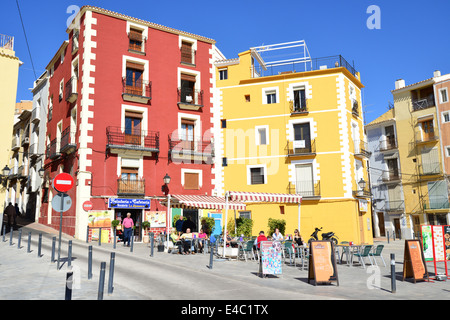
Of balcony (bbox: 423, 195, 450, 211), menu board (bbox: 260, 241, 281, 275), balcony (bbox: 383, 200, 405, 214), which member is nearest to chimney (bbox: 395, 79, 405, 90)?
balcony (bbox: 383, 200, 405, 214)

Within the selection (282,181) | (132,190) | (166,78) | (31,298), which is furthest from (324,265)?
(166,78)

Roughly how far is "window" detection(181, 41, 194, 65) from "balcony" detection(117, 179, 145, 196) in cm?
982

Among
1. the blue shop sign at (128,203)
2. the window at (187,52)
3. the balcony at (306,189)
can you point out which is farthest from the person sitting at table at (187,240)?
the window at (187,52)

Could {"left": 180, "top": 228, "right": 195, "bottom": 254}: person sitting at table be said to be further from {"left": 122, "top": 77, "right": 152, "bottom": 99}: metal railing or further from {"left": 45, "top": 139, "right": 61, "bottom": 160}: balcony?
{"left": 45, "top": 139, "right": 61, "bottom": 160}: balcony

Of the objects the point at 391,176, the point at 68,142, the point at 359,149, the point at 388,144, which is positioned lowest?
the point at 391,176

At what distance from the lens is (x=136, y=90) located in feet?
87.5

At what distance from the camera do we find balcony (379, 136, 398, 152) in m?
43.4

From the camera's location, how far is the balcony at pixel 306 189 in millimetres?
28484

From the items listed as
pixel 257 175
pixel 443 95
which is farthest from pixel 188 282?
pixel 443 95

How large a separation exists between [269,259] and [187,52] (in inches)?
800

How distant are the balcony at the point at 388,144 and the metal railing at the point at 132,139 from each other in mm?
28318

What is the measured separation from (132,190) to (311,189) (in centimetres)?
1274

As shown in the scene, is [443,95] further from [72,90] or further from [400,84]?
[72,90]

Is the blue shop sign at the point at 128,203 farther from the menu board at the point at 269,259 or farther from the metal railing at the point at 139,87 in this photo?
the menu board at the point at 269,259
